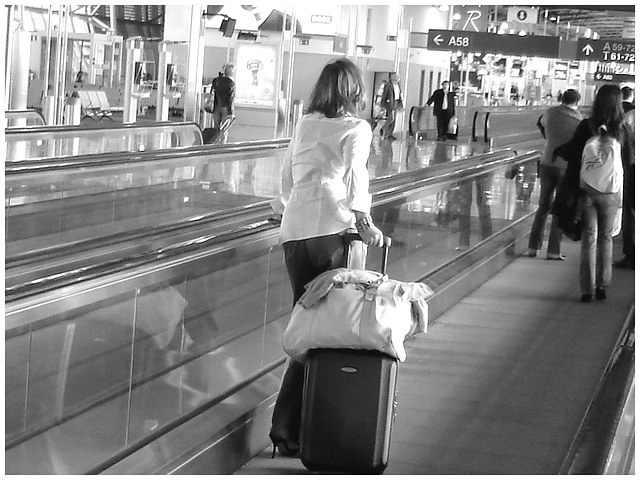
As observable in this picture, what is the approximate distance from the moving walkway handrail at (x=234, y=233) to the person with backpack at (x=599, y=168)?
3.74 feet

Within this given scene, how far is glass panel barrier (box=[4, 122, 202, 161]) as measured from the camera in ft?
Answer: 34.4

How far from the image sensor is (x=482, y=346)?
23.5 ft

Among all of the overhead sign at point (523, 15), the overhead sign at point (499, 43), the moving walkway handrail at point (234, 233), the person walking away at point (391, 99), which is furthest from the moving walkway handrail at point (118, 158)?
the overhead sign at point (523, 15)

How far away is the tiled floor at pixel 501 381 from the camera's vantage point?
4938 millimetres

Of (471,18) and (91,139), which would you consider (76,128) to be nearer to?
(91,139)

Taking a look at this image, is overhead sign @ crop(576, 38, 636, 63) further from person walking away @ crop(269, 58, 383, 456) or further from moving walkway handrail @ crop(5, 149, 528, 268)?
person walking away @ crop(269, 58, 383, 456)

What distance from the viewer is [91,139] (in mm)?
12391

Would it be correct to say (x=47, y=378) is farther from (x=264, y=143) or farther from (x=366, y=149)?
(x=264, y=143)

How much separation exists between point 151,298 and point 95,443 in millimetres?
624

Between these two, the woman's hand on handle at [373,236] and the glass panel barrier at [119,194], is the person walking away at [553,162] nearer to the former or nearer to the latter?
the glass panel barrier at [119,194]

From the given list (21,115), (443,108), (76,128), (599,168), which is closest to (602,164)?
(599,168)

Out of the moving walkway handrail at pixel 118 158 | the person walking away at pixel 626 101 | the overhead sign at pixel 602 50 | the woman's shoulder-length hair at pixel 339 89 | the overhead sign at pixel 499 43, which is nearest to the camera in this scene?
the woman's shoulder-length hair at pixel 339 89

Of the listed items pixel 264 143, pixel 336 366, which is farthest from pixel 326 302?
pixel 264 143

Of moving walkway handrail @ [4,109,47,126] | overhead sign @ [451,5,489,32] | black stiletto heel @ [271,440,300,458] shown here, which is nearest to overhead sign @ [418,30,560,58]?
overhead sign @ [451,5,489,32]
